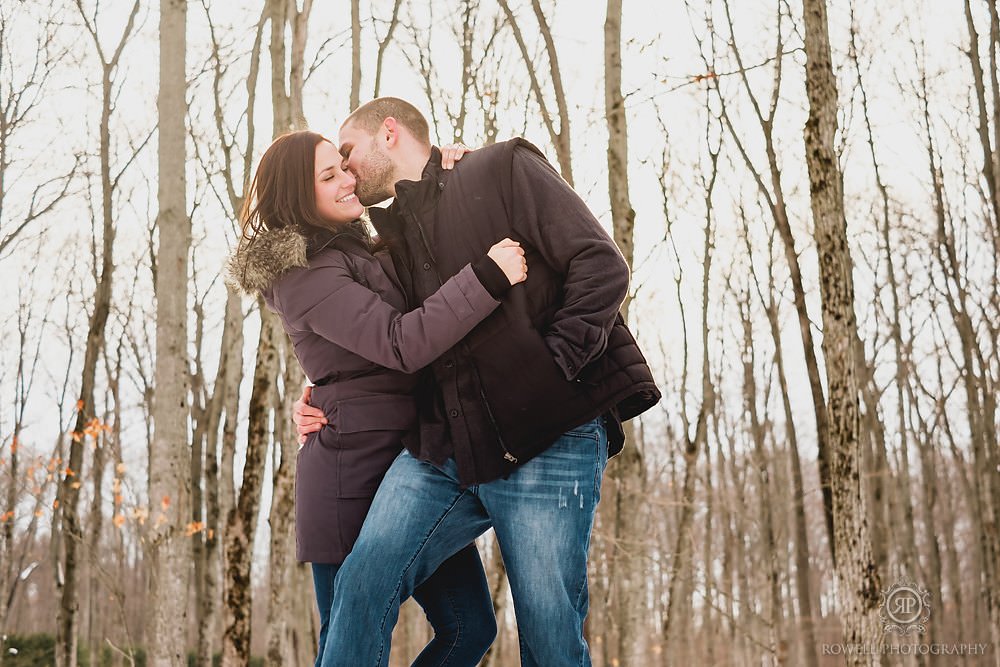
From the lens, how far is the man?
2.37 meters

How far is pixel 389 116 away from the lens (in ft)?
9.29

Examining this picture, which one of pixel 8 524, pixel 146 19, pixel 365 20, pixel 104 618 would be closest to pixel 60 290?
pixel 8 524

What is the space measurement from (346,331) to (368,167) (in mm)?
628

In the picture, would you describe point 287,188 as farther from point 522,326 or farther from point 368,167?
point 522,326

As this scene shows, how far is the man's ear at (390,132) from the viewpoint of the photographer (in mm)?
2812

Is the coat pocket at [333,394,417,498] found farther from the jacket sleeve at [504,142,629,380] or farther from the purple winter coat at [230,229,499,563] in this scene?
the jacket sleeve at [504,142,629,380]

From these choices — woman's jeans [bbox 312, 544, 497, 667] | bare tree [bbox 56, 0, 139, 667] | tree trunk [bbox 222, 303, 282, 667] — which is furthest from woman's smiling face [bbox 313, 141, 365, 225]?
bare tree [bbox 56, 0, 139, 667]

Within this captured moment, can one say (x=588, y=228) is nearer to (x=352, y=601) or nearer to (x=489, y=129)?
(x=352, y=601)

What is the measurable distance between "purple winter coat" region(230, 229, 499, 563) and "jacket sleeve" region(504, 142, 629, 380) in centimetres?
44

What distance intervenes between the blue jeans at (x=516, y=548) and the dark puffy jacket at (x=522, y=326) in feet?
0.27

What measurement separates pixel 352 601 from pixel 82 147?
14886 millimetres

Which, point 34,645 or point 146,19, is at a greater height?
point 146,19

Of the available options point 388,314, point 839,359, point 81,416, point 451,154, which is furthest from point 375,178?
point 81,416

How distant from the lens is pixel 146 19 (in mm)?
13219
